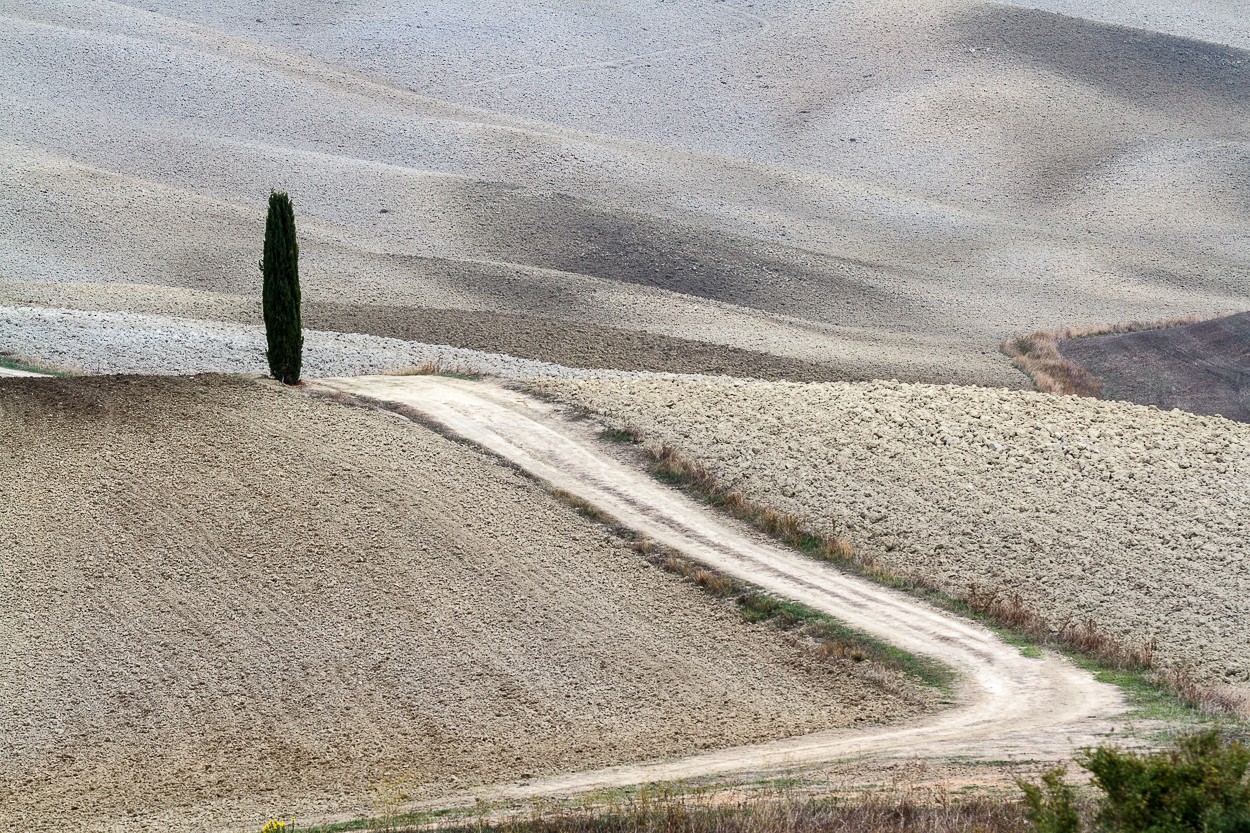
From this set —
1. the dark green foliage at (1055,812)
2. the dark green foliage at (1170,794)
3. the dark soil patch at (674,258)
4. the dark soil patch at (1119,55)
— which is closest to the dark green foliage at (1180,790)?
the dark green foliage at (1170,794)

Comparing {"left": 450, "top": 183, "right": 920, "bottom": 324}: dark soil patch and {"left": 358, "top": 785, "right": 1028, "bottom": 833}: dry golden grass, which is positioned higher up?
{"left": 450, "top": 183, "right": 920, "bottom": 324}: dark soil patch

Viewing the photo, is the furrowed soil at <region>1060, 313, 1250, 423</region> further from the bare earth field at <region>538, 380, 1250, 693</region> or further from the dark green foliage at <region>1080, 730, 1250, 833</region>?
the dark green foliage at <region>1080, 730, 1250, 833</region>

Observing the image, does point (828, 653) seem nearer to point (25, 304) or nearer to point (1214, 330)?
point (25, 304)

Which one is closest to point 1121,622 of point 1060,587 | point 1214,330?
point 1060,587

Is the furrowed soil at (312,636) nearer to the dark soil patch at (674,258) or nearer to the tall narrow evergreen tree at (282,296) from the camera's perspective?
the tall narrow evergreen tree at (282,296)

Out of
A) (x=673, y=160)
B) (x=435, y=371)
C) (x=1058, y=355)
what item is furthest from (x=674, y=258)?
(x=435, y=371)

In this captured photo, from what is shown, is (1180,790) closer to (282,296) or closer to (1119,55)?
(282,296)

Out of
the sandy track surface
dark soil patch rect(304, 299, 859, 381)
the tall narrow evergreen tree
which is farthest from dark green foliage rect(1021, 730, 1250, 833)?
the sandy track surface
